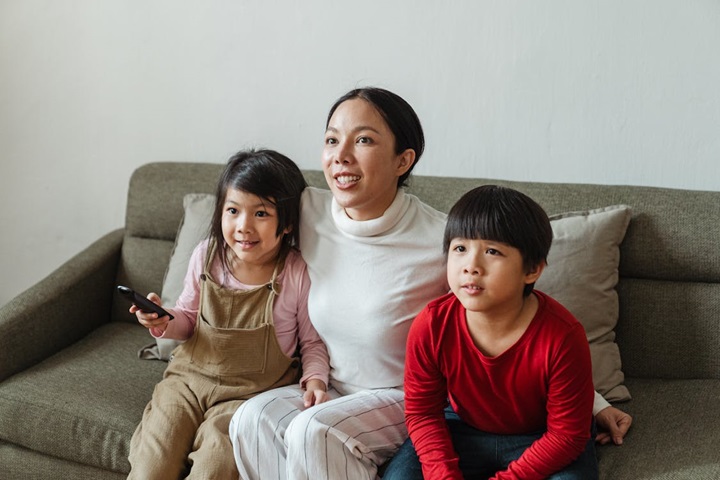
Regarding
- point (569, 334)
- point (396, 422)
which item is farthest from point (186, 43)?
point (569, 334)

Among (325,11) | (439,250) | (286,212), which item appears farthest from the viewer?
(325,11)

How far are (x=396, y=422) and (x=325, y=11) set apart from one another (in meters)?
1.28

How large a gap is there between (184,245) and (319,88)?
63cm

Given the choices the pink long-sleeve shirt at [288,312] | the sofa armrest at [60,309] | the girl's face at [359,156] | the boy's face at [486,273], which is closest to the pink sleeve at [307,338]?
the pink long-sleeve shirt at [288,312]

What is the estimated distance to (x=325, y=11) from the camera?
7.98 feet

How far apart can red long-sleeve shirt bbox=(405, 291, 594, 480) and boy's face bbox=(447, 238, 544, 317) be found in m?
0.10

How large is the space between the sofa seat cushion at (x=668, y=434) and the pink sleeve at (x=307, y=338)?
2.09 feet

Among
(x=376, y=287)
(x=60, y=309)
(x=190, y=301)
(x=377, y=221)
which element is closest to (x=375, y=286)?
(x=376, y=287)

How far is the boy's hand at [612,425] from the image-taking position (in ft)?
5.60

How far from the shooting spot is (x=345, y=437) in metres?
1.63

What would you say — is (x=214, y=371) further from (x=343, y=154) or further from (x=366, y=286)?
(x=343, y=154)

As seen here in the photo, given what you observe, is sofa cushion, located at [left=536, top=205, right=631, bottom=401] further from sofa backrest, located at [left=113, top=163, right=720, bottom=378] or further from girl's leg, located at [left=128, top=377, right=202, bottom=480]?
girl's leg, located at [left=128, top=377, right=202, bottom=480]

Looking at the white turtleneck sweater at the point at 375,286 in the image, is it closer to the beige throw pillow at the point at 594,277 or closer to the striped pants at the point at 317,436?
the striped pants at the point at 317,436

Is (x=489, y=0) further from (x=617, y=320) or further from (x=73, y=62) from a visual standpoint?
(x=73, y=62)
